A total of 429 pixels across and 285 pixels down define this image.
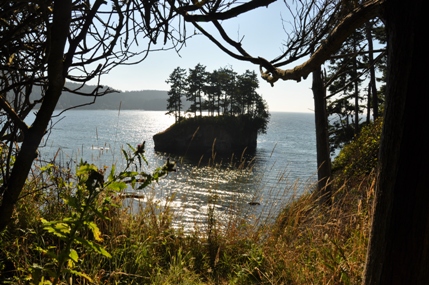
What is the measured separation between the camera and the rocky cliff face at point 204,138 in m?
49.4

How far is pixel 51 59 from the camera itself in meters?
1.36

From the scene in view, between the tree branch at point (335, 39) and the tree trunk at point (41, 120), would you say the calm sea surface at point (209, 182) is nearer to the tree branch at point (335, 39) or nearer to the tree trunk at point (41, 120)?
the tree trunk at point (41, 120)

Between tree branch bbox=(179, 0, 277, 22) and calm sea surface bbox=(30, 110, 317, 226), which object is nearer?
tree branch bbox=(179, 0, 277, 22)

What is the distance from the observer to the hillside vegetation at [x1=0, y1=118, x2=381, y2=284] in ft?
7.07

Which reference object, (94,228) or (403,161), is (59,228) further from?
(403,161)

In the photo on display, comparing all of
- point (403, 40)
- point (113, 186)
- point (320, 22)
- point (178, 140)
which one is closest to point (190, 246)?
point (113, 186)

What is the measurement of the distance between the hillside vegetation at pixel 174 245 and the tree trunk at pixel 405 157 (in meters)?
0.81

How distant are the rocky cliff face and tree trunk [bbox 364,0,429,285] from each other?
47.4 metres

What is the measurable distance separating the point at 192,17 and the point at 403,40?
92cm

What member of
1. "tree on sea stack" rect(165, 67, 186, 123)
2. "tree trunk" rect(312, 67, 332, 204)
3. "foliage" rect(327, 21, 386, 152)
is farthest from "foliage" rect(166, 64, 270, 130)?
"tree trunk" rect(312, 67, 332, 204)

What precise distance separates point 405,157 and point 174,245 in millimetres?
2292

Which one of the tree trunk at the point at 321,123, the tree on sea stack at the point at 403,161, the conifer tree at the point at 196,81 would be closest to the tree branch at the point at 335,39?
the tree on sea stack at the point at 403,161

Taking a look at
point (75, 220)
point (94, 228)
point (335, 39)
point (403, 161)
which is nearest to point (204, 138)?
point (335, 39)

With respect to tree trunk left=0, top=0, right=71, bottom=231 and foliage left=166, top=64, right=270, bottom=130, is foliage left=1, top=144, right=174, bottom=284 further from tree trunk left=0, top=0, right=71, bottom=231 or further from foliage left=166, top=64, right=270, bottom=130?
foliage left=166, top=64, right=270, bottom=130
